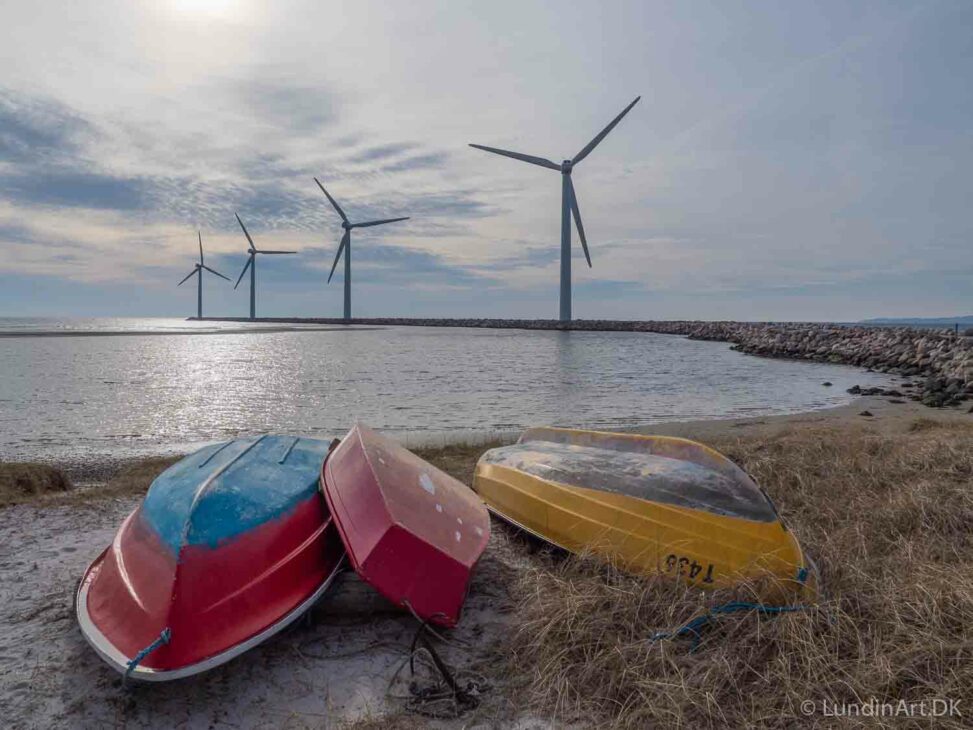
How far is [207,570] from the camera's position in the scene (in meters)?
3.75

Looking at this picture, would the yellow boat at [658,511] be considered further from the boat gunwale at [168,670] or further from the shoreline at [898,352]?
the shoreline at [898,352]

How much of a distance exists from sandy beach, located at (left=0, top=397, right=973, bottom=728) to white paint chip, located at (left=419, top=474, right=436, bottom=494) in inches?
29.5

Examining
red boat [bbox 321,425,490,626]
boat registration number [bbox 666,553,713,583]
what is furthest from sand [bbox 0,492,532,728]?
boat registration number [bbox 666,553,713,583]

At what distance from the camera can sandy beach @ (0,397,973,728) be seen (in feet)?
11.0

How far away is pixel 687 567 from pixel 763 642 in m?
0.77

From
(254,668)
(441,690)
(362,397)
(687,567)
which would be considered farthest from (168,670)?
(362,397)

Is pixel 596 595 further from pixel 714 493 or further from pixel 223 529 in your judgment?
pixel 223 529

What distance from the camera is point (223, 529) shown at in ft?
13.2

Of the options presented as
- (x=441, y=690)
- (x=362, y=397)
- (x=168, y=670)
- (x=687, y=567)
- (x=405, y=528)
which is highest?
(x=405, y=528)

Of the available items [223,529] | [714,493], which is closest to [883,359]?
[714,493]

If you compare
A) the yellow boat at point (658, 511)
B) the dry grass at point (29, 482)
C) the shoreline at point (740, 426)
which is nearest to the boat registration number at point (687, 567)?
the yellow boat at point (658, 511)

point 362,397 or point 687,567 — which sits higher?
point 687,567

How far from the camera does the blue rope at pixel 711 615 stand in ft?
12.0

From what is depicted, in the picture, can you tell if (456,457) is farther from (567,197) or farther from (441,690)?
(567,197)
